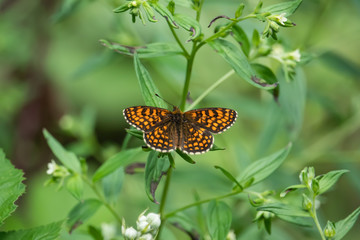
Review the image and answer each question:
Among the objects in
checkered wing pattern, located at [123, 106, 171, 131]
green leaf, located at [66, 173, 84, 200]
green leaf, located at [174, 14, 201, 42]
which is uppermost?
green leaf, located at [174, 14, 201, 42]

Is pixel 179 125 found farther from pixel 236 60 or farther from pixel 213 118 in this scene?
pixel 236 60

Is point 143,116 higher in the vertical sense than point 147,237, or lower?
higher

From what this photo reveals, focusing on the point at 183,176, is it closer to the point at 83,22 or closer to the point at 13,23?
the point at 13,23

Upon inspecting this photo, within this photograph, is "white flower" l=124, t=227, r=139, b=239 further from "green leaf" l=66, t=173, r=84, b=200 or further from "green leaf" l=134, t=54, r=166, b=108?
"green leaf" l=134, t=54, r=166, b=108

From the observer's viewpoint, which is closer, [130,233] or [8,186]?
[130,233]

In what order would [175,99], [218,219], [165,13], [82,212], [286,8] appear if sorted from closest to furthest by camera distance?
1. [165,13]
2. [286,8]
3. [218,219]
4. [82,212]
5. [175,99]

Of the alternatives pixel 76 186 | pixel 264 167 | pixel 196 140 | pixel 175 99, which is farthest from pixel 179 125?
pixel 175 99

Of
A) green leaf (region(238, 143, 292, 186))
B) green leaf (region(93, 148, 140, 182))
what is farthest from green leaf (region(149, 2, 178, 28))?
green leaf (region(238, 143, 292, 186))
